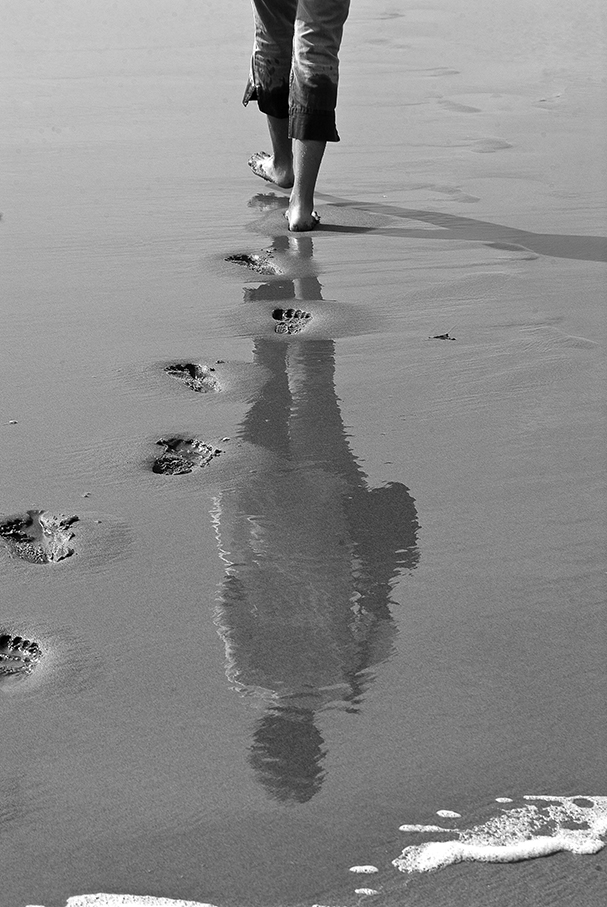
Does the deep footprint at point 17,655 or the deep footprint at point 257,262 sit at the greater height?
the deep footprint at point 257,262

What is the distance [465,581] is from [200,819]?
70 centimetres

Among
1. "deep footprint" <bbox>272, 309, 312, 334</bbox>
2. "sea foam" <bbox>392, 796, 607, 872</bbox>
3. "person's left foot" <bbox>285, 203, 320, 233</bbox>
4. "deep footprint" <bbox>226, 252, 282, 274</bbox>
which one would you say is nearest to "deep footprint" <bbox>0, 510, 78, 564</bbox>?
"sea foam" <bbox>392, 796, 607, 872</bbox>

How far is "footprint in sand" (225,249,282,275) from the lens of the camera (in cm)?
349

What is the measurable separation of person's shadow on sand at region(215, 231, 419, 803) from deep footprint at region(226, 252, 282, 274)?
0.91 m

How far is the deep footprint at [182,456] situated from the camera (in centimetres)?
233

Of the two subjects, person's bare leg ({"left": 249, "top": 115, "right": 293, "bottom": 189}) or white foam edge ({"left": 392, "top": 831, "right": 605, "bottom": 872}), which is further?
person's bare leg ({"left": 249, "top": 115, "right": 293, "bottom": 189})

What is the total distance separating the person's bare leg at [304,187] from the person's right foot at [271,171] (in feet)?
1.21

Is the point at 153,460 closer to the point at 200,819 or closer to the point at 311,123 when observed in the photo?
the point at 200,819

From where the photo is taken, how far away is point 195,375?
110 inches

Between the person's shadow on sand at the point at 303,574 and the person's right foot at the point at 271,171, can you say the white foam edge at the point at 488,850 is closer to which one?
the person's shadow on sand at the point at 303,574

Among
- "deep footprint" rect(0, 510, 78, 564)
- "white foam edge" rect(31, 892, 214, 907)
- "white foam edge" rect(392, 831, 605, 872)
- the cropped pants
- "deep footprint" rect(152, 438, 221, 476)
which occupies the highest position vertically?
the cropped pants

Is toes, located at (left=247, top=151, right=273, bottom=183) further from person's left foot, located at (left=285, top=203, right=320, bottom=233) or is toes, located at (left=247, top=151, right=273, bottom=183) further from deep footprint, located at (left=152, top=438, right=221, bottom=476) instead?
deep footprint, located at (left=152, top=438, right=221, bottom=476)

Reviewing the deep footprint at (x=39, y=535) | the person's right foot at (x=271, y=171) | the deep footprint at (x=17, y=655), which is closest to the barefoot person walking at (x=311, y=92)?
the person's right foot at (x=271, y=171)

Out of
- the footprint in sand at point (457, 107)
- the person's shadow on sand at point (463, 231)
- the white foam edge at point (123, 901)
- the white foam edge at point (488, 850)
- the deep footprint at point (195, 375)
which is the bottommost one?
the white foam edge at point (123, 901)
